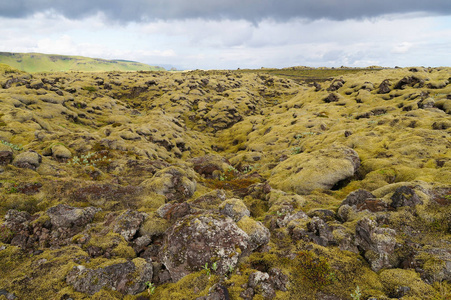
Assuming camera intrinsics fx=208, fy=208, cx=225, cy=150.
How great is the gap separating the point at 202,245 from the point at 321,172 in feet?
65.9

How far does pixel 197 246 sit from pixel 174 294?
2190 millimetres

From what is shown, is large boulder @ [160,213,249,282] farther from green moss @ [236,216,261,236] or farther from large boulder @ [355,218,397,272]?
large boulder @ [355,218,397,272]

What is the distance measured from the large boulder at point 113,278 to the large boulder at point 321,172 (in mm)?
19851

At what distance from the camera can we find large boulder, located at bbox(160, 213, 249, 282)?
1023cm

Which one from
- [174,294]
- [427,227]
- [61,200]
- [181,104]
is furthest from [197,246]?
[181,104]

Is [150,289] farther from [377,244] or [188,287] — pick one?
[377,244]

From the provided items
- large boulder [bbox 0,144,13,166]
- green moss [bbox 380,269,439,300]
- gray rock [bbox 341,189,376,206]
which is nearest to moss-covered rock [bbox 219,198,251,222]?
green moss [bbox 380,269,439,300]

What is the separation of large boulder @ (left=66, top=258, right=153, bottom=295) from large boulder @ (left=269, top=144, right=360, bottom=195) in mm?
19851

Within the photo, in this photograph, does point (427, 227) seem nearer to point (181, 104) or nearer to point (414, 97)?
point (414, 97)

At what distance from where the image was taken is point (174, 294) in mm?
9180

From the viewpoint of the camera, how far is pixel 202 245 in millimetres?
10570

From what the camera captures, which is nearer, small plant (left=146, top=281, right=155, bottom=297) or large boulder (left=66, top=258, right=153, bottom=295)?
large boulder (left=66, top=258, right=153, bottom=295)

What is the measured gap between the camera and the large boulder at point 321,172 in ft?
81.8

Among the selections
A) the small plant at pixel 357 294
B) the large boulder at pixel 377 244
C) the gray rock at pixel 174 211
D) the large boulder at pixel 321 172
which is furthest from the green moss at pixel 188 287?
the large boulder at pixel 321 172
